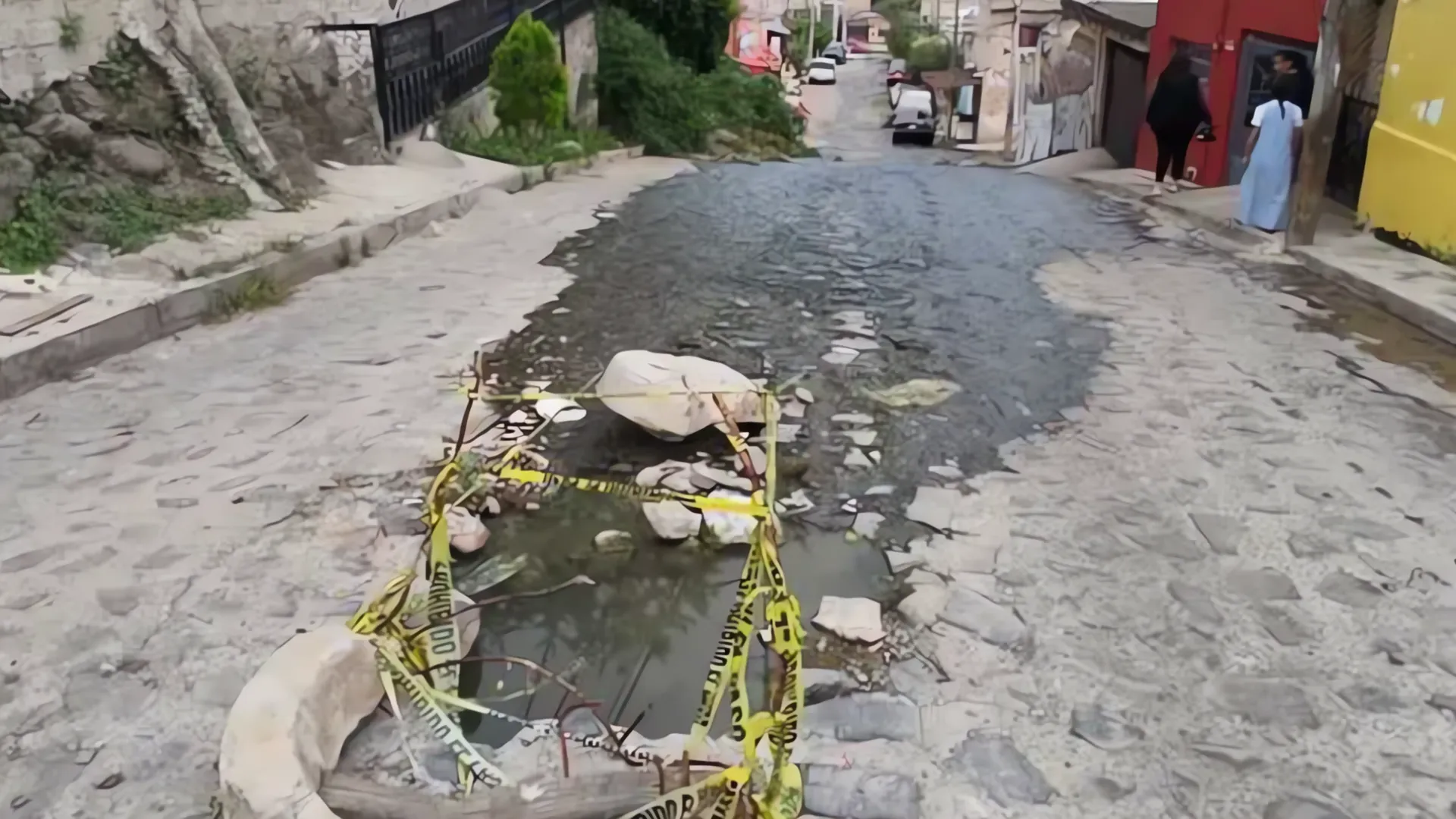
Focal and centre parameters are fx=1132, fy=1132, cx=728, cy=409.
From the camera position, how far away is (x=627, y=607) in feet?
13.5

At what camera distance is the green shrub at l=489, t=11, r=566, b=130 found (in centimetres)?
1384

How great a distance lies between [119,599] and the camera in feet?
12.6

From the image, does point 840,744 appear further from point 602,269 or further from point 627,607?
point 602,269

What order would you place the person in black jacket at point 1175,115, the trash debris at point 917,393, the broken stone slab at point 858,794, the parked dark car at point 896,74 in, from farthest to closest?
the parked dark car at point 896,74, the person in black jacket at point 1175,115, the trash debris at point 917,393, the broken stone slab at point 858,794

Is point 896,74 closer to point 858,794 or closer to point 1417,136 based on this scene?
point 1417,136

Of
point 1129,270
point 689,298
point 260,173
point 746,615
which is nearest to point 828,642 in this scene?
point 746,615

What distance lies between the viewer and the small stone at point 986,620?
3738mm

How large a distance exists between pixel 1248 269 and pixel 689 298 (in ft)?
13.9

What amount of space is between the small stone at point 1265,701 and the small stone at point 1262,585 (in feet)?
1.85

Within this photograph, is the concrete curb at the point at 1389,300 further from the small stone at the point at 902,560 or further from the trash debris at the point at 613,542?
the trash debris at the point at 613,542

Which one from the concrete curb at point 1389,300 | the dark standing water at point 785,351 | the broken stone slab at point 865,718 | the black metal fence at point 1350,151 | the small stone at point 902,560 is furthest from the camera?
the black metal fence at point 1350,151

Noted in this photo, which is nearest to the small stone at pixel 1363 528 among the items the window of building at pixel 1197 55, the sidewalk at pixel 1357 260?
the sidewalk at pixel 1357 260

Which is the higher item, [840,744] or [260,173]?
[260,173]

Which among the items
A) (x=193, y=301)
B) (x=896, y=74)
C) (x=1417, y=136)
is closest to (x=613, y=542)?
(x=193, y=301)
